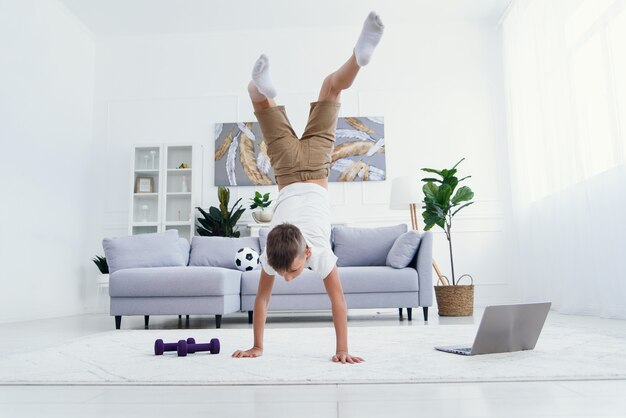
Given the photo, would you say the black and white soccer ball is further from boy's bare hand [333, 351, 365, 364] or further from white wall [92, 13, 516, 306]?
boy's bare hand [333, 351, 365, 364]

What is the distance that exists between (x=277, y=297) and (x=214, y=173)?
8.70ft

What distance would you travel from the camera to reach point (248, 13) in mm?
6082

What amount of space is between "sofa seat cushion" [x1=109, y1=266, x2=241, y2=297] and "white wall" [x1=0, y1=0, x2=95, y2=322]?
1710mm

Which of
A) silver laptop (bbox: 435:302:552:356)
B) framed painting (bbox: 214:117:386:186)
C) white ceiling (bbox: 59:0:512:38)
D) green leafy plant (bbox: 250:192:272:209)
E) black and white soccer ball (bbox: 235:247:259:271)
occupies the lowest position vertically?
silver laptop (bbox: 435:302:552:356)

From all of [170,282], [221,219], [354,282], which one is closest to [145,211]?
[221,219]

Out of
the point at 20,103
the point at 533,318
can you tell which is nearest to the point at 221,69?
the point at 20,103

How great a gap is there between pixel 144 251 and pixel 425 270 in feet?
7.52

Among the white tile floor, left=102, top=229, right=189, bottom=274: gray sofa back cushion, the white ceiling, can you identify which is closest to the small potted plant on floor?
left=102, top=229, right=189, bottom=274: gray sofa back cushion

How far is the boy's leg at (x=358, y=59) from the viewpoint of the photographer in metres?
2.03

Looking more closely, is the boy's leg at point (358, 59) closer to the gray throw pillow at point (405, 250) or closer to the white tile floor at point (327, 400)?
the white tile floor at point (327, 400)

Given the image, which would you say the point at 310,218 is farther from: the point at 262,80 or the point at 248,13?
the point at 248,13

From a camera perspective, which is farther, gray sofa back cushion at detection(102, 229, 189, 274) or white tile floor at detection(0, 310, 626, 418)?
gray sofa back cushion at detection(102, 229, 189, 274)

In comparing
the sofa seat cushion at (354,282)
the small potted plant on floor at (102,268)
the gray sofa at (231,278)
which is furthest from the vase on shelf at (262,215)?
the small potted plant on floor at (102,268)

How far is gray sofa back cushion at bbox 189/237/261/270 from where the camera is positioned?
15.0ft
